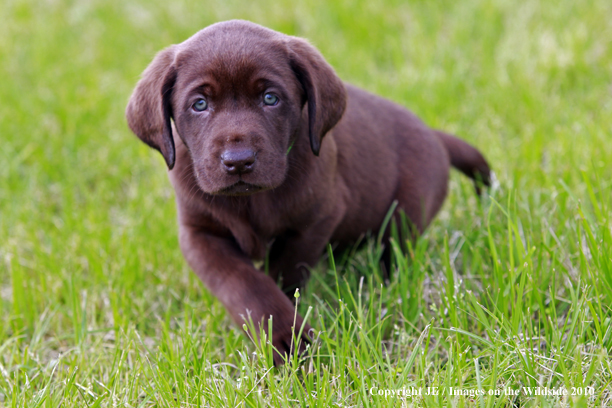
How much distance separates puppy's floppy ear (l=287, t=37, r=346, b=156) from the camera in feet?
8.75

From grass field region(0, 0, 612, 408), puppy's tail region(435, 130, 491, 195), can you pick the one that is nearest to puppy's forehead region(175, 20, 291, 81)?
grass field region(0, 0, 612, 408)

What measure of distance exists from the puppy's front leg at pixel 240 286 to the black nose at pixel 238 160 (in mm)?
466

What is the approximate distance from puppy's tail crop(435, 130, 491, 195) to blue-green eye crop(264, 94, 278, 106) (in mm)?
1501

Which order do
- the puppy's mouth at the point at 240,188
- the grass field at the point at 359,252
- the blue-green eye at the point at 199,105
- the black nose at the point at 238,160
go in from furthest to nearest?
the blue-green eye at the point at 199,105, the puppy's mouth at the point at 240,188, the black nose at the point at 238,160, the grass field at the point at 359,252

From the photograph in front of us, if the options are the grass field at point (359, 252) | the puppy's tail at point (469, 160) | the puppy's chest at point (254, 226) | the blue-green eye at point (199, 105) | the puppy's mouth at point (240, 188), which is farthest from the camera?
the puppy's tail at point (469, 160)

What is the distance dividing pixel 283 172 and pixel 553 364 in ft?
3.88

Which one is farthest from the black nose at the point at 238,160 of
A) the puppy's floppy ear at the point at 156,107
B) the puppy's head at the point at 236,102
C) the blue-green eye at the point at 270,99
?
the puppy's floppy ear at the point at 156,107

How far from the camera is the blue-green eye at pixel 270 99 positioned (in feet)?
8.53

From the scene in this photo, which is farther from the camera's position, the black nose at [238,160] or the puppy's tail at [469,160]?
the puppy's tail at [469,160]

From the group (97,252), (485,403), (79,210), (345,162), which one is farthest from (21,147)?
(485,403)

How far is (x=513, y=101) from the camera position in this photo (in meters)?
4.87

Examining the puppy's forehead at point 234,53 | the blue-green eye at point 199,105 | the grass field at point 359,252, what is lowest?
the grass field at point 359,252

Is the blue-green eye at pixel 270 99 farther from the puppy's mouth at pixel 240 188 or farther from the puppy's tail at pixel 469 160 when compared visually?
the puppy's tail at pixel 469 160

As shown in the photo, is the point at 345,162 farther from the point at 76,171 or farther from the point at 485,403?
the point at 76,171
